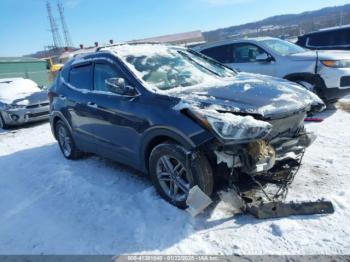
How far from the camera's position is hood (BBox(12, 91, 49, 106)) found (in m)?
9.85

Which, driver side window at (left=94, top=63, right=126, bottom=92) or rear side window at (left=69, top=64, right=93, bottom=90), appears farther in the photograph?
rear side window at (left=69, top=64, right=93, bottom=90)

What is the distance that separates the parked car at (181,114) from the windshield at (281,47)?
3.37m

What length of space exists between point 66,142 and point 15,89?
630 centimetres

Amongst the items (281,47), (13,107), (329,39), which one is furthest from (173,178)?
(329,39)

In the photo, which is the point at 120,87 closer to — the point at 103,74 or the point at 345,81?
the point at 103,74

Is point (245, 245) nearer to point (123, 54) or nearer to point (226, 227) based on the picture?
point (226, 227)

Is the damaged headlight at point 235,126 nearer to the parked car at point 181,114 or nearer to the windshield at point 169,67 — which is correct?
the parked car at point 181,114

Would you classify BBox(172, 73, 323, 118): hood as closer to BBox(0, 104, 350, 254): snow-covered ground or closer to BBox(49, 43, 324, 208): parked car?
BBox(49, 43, 324, 208): parked car

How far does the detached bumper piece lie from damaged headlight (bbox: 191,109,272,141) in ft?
2.54

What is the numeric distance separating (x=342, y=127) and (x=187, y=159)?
4.07m

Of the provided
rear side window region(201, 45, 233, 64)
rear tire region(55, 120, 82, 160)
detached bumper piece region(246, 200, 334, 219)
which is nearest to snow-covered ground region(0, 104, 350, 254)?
detached bumper piece region(246, 200, 334, 219)

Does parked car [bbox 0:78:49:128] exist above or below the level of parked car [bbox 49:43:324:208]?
below

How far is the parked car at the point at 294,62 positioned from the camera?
702 centimetres

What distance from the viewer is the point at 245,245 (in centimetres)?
299
